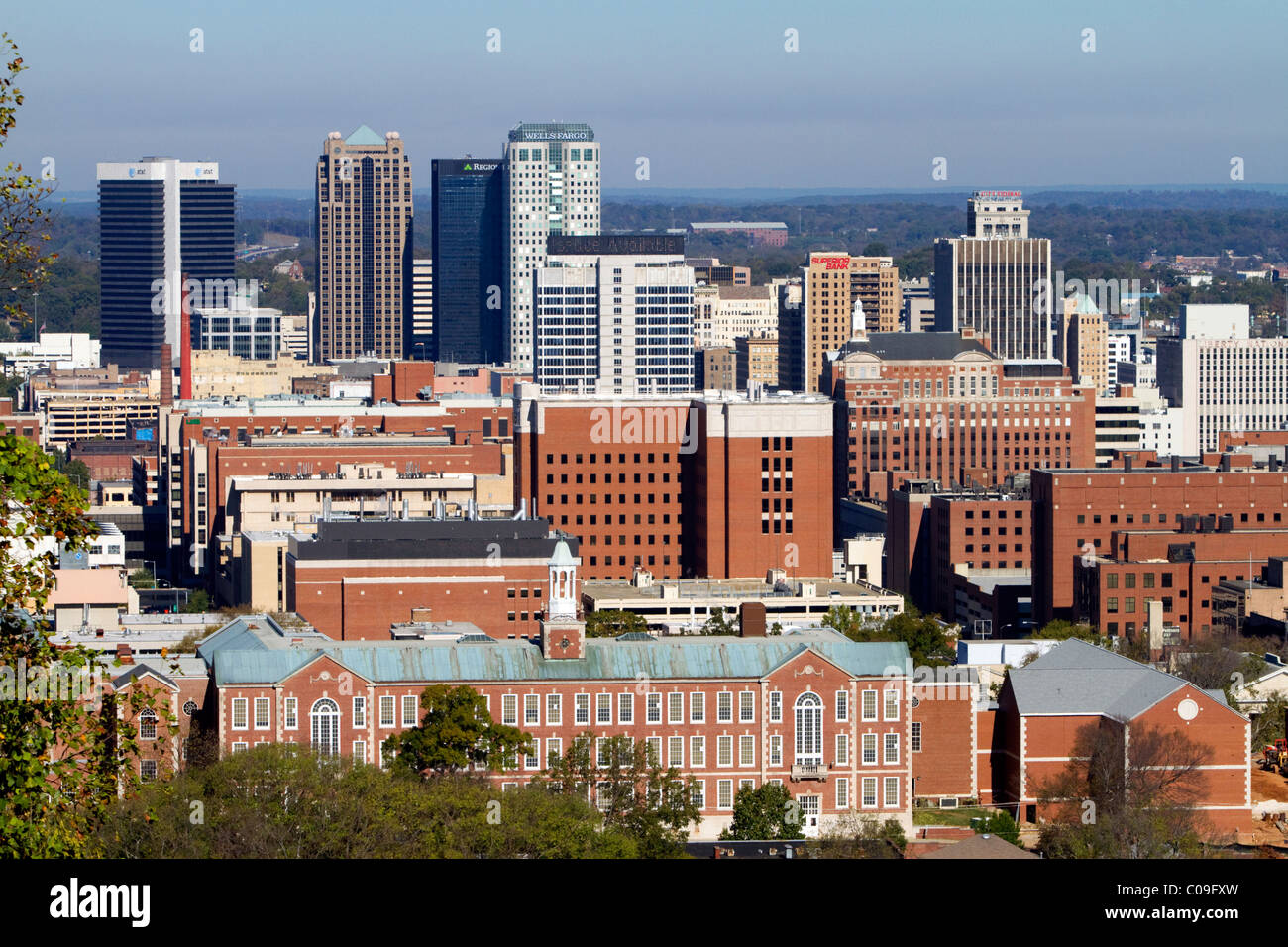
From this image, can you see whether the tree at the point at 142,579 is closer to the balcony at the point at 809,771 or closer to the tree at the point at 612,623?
the tree at the point at 612,623

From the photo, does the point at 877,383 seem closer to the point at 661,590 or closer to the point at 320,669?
the point at 661,590

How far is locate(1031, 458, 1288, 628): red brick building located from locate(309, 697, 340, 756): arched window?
154 ft

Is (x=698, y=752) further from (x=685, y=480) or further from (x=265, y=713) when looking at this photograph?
(x=685, y=480)

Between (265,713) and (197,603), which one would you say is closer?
(265,713)

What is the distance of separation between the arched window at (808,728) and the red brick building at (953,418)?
3941 inches

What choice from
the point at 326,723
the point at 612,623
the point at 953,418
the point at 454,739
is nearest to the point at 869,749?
the point at 454,739

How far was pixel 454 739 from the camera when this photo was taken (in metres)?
57.7

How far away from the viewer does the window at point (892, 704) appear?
201 ft

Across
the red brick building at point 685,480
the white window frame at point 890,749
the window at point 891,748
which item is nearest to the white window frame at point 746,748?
the white window frame at point 890,749

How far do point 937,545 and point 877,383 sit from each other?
4425cm

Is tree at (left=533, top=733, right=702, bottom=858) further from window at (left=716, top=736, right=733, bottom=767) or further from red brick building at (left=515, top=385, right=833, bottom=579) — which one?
red brick building at (left=515, top=385, right=833, bottom=579)

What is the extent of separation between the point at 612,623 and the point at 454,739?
28485 millimetres
